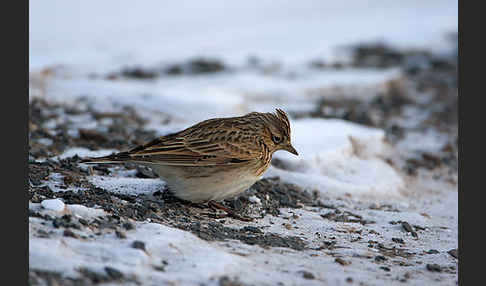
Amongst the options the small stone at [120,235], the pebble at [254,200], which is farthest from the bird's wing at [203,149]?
the small stone at [120,235]

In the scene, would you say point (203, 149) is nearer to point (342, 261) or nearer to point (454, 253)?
point (342, 261)

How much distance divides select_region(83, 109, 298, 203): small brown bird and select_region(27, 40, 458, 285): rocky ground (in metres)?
0.23

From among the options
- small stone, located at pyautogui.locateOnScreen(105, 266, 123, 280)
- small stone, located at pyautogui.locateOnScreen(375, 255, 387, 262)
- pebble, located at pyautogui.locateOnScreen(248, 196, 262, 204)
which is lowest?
small stone, located at pyautogui.locateOnScreen(375, 255, 387, 262)

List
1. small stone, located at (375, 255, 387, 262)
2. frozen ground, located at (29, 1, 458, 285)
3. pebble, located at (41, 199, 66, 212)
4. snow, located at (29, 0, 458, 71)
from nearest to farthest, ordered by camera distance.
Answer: frozen ground, located at (29, 1, 458, 285) → pebble, located at (41, 199, 66, 212) → small stone, located at (375, 255, 387, 262) → snow, located at (29, 0, 458, 71)

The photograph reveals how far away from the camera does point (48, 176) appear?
657 cm

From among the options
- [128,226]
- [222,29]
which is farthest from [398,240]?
[222,29]

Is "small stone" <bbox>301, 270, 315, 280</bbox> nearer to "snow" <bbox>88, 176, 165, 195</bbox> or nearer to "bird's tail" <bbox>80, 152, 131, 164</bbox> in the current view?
Answer: "bird's tail" <bbox>80, 152, 131, 164</bbox>

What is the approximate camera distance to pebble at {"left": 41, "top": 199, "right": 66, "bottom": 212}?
5.31 metres

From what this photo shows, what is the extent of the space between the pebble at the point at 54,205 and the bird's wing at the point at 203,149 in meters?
0.97

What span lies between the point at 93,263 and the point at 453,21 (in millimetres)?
16372

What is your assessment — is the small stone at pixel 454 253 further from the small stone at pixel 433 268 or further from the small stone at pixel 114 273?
the small stone at pixel 114 273

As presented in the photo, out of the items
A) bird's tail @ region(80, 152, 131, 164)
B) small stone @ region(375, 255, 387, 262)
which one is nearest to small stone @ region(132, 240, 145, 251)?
bird's tail @ region(80, 152, 131, 164)

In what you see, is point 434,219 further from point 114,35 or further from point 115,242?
point 114,35

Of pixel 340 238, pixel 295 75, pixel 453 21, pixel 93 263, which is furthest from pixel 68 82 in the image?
pixel 453 21
